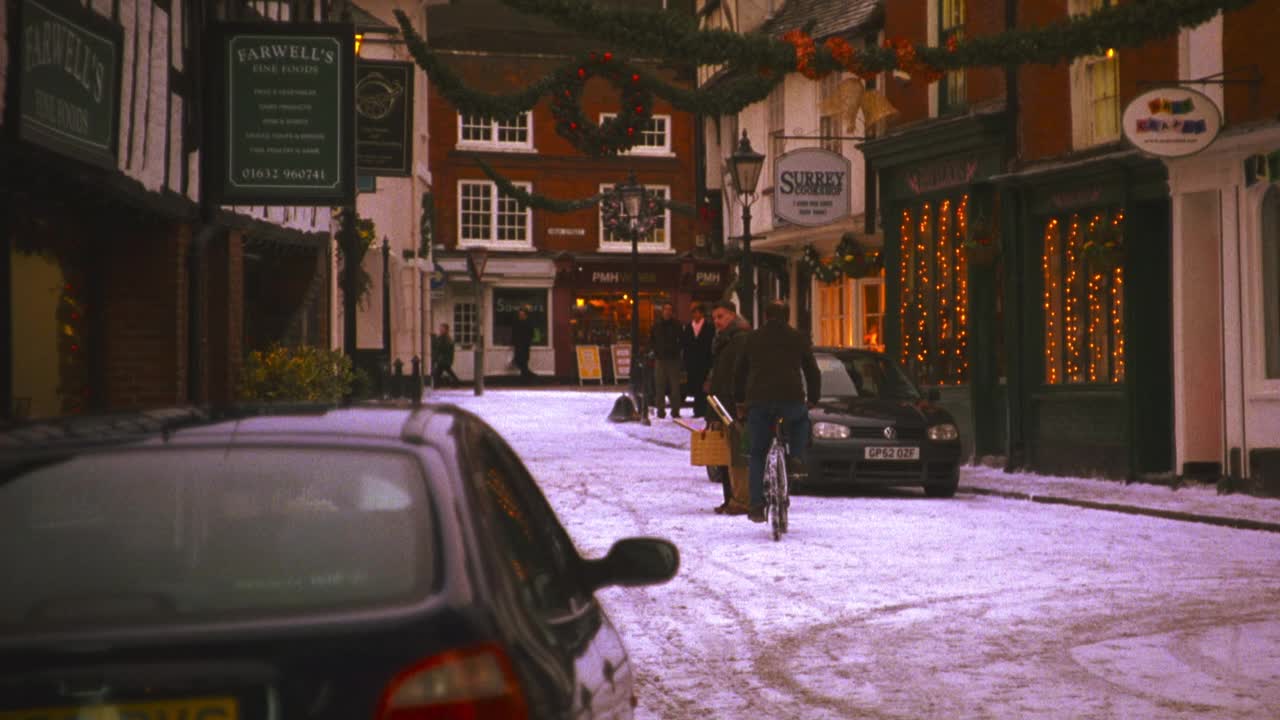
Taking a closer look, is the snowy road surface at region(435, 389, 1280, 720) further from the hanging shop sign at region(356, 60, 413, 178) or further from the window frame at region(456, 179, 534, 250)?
the window frame at region(456, 179, 534, 250)

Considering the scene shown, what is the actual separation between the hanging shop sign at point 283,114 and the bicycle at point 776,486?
429cm

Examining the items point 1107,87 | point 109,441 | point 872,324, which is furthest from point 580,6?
point 872,324

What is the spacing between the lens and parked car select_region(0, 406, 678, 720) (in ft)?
11.3

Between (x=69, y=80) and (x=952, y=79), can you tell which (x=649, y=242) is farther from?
(x=69, y=80)

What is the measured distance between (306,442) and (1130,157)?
1763cm

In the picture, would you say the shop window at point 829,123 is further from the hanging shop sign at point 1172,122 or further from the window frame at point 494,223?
the window frame at point 494,223

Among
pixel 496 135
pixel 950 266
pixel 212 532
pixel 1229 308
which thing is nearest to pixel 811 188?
pixel 950 266

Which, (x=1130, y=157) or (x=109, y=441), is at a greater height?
(x=1130, y=157)

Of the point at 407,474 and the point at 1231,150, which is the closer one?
→ the point at 407,474

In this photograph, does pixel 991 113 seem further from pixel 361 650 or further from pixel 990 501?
pixel 361 650

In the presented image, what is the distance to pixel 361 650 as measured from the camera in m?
3.48

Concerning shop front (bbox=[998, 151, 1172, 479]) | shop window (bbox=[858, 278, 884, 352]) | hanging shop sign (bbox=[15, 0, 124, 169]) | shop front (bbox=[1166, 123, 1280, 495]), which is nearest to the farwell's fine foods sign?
shop window (bbox=[858, 278, 884, 352])

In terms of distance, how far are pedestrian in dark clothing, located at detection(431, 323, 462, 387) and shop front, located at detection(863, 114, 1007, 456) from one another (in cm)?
2581

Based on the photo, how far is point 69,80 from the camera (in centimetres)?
1266
